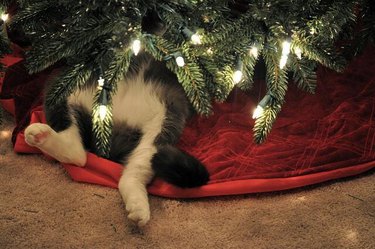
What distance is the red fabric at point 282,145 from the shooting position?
1163mm

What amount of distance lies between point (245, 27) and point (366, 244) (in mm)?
587

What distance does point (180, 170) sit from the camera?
1.07 meters

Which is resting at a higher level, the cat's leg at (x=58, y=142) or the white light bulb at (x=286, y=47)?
the white light bulb at (x=286, y=47)

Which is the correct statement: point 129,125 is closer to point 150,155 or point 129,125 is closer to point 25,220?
point 150,155

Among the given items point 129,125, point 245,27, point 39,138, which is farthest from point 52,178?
point 245,27

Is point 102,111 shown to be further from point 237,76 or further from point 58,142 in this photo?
point 237,76

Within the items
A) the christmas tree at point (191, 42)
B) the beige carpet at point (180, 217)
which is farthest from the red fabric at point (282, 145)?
the christmas tree at point (191, 42)

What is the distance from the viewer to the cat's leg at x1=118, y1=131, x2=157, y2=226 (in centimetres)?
100

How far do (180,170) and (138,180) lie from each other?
0.40 ft

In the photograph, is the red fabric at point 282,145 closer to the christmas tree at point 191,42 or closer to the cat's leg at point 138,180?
the cat's leg at point 138,180

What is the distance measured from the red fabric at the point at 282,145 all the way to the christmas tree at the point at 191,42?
18 centimetres

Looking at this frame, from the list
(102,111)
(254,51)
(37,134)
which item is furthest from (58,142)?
(254,51)

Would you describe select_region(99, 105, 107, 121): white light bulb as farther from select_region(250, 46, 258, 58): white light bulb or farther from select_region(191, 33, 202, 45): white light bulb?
select_region(250, 46, 258, 58): white light bulb

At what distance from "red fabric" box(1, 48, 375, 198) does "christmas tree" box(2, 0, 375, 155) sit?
7.1 inches
